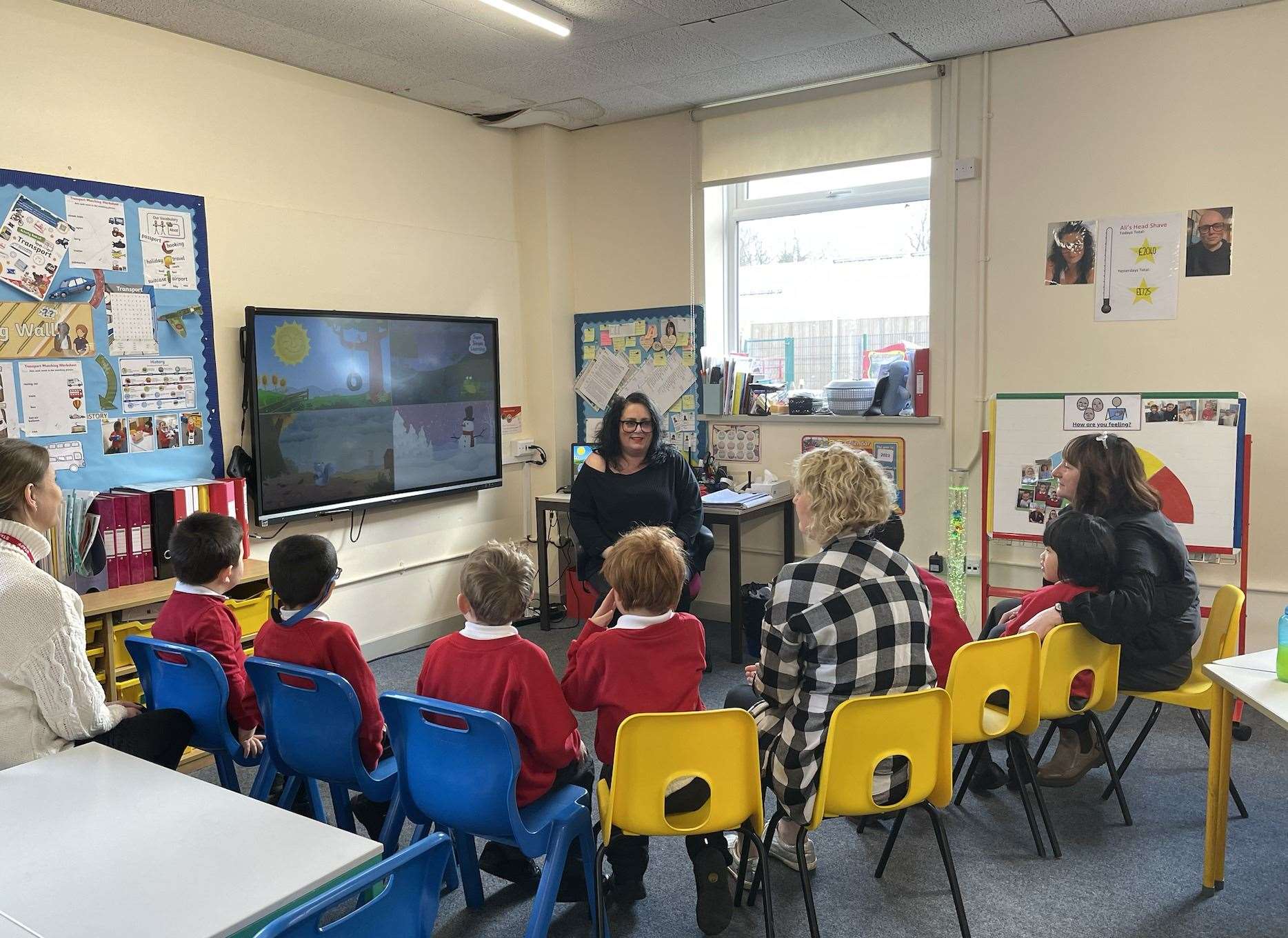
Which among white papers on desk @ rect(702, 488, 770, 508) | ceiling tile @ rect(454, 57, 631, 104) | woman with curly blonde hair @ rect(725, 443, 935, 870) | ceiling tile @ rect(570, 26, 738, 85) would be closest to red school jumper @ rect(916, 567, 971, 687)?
woman with curly blonde hair @ rect(725, 443, 935, 870)

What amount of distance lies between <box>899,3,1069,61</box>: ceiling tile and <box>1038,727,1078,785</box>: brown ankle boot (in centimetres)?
266

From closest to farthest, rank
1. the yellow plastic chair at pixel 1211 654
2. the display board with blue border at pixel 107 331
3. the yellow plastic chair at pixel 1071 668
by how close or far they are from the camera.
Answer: the yellow plastic chair at pixel 1071 668
the yellow plastic chair at pixel 1211 654
the display board with blue border at pixel 107 331

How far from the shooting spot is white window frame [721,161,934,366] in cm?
479

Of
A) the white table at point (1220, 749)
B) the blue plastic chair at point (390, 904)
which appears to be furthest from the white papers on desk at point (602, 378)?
the blue plastic chair at point (390, 904)

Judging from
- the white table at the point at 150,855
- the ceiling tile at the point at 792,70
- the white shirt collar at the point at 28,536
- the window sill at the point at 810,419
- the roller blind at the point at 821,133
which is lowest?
the white table at the point at 150,855

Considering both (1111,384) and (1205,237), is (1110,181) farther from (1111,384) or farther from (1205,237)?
(1111,384)

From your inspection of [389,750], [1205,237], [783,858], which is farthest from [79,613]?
[1205,237]

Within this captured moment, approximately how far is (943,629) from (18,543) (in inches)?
92.6

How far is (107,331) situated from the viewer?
3602 millimetres

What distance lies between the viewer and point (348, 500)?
4477 millimetres

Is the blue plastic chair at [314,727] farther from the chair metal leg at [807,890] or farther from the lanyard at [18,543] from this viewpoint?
the chair metal leg at [807,890]

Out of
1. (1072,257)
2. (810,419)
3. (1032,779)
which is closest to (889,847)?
(1032,779)

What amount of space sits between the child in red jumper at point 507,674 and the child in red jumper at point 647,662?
0.08 metres

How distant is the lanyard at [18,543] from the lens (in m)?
2.18
